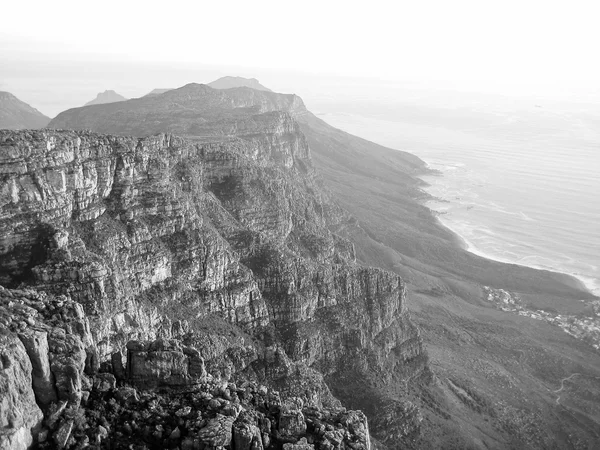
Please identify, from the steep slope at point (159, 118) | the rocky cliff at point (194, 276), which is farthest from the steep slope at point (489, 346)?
the steep slope at point (159, 118)

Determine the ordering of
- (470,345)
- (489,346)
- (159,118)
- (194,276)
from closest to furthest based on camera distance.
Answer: (194,276)
(470,345)
(489,346)
(159,118)

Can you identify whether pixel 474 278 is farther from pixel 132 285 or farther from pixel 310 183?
pixel 132 285

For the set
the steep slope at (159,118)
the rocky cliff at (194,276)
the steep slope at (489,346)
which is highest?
the steep slope at (159,118)

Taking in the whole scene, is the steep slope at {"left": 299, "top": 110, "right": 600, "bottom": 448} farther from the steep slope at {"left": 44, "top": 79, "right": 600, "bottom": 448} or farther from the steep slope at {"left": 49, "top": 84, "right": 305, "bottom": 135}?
the steep slope at {"left": 49, "top": 84, "right": 305, "bottom": 135}

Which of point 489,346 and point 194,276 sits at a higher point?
point 194,276

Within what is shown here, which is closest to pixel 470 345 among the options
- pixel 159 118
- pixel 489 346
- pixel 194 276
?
pixel 489 346

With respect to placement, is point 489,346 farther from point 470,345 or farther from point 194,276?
point 194,276

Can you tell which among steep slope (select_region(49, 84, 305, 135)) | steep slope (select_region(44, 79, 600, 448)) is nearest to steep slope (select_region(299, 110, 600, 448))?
steep slope (select_region(44, 79, 600, 448))

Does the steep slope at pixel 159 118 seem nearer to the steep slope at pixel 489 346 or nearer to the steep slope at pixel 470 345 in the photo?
the steep slope at pixel 470 345

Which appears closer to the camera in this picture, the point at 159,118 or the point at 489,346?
the point at 489,346

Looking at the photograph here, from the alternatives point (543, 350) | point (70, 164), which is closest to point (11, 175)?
point (70, 164)
